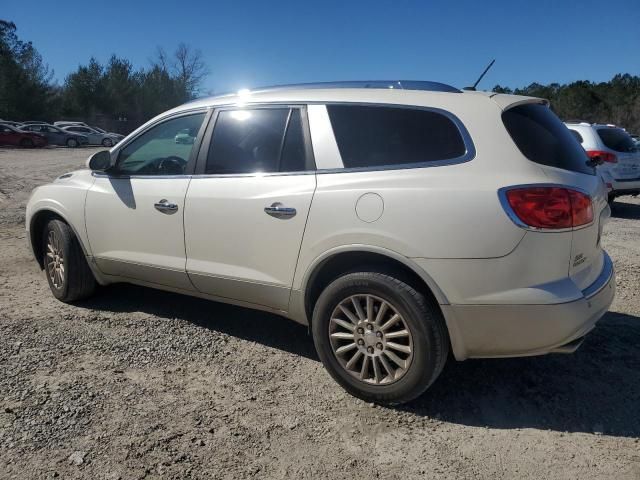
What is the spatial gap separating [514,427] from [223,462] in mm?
1540

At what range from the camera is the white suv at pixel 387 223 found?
8.87 feet

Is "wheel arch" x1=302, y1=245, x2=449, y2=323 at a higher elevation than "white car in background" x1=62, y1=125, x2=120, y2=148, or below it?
higher

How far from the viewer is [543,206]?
267 centimetres

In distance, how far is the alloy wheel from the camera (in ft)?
9.84

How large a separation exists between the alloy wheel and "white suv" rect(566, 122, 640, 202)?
7.77 meters

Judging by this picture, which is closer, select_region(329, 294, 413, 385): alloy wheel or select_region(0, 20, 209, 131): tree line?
select_region(329, 294, 413, 385): alloy wheel

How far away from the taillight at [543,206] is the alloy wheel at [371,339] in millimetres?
830

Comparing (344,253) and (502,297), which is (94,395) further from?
(502,297)

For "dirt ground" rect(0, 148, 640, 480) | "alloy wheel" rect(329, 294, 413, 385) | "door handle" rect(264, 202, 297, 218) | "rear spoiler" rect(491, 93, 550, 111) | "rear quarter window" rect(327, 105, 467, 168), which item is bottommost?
"dirt ground" rect(0, 148, 640, 480)

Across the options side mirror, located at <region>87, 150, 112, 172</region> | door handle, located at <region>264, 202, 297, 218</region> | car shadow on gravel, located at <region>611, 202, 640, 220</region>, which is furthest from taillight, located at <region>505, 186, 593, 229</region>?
car shadow on gravel, located at <region>611, 202, 640, 220</region>

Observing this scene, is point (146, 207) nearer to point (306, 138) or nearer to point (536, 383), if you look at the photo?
point (306, 138)

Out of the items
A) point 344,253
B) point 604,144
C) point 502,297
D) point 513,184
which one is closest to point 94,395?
point 344,253

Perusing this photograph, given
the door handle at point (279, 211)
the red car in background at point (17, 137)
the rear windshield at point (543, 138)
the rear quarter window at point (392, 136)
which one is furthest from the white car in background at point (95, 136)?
the rear windshield at point (543, 138)

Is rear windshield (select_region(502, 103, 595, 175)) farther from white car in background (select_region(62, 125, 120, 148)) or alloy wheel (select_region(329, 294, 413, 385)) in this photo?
white car in background (select_region(62, 125, 120, 148))
